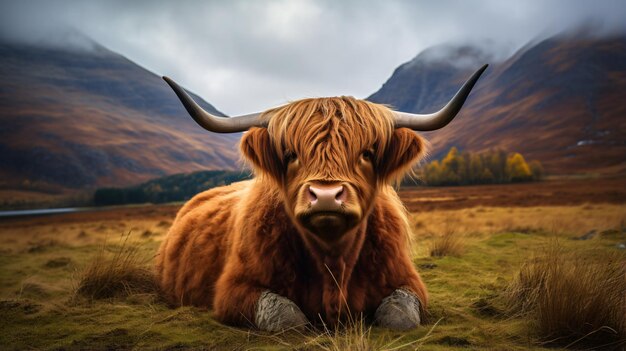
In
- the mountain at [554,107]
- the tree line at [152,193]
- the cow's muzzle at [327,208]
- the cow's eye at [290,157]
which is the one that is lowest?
the tree line at [152,193]

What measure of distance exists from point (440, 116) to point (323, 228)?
1254 mm

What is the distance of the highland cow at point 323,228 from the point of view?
2.77 m

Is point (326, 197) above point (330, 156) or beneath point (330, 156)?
beneath

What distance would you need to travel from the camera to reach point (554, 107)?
129000mm

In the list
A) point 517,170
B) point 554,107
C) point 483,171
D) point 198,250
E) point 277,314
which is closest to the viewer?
point 277,314

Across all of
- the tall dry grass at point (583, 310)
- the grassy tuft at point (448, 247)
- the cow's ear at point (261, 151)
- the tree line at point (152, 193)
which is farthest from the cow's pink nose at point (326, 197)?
the tree line at point (152, 193)

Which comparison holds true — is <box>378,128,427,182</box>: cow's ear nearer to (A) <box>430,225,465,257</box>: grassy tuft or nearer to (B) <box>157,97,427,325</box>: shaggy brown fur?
(B) <box>157,97,427,325</box>: shaggy brown fur

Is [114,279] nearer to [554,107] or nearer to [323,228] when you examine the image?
[323,228]

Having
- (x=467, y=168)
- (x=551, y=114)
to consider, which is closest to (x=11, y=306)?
(x=467, y=168)

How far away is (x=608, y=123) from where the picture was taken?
89.9m

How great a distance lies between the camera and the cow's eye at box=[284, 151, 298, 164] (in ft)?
9.64

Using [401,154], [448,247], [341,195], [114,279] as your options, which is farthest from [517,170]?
[341,195]

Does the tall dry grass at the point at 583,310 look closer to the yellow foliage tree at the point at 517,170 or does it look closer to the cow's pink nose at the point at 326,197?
the cow's pink nose at the point at 326,197

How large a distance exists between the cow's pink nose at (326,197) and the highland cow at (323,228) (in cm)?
8
